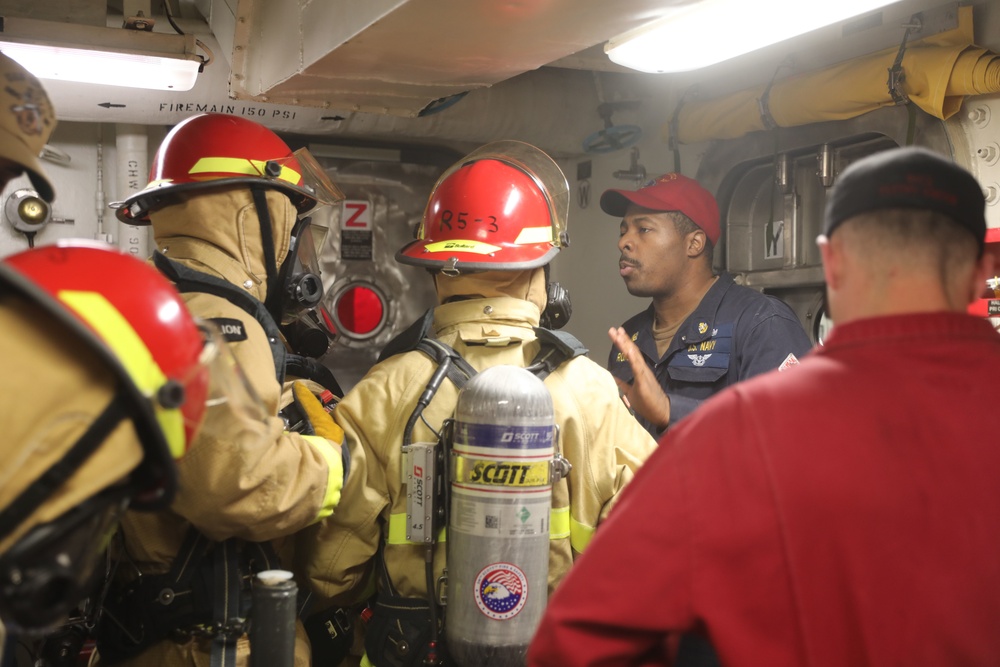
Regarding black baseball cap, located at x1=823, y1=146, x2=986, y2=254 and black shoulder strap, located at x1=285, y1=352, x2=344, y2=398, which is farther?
black shoulder strap, located at x1=285, y1=352, x2=344, y2=398

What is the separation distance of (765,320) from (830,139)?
878mm

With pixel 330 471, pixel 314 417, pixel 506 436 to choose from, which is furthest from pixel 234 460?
pixel 506 436

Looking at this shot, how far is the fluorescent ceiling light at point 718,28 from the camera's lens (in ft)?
8.62

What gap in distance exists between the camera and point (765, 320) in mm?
3873

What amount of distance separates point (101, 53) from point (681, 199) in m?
2.57

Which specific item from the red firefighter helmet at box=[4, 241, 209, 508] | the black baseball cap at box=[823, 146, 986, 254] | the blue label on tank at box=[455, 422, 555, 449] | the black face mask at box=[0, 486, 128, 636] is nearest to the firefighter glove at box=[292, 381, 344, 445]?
the blue label on tank at box=[455, 422, 555, 449]

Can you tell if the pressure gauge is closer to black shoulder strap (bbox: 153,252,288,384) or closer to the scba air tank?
the scba air tank

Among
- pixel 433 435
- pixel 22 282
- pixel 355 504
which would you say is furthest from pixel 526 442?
pixel 22 282

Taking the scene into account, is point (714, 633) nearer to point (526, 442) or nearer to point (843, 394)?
point (843, 394)

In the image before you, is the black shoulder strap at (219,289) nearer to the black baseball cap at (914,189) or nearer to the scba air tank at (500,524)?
the scba air tank at (500,524)

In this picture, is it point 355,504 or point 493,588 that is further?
point 355,504

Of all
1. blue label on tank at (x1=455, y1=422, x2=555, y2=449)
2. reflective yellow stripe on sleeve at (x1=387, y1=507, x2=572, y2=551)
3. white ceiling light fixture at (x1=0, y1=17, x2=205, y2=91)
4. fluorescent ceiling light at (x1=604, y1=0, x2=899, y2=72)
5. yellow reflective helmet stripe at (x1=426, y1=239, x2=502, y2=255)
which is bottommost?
reflective yellow stripe on sleeve at (x1=387, y1=507, x2=572, y2=551)

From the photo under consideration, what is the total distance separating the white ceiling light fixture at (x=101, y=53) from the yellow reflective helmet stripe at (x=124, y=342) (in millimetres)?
2417

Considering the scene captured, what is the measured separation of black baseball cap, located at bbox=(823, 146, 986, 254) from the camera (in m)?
1.48
